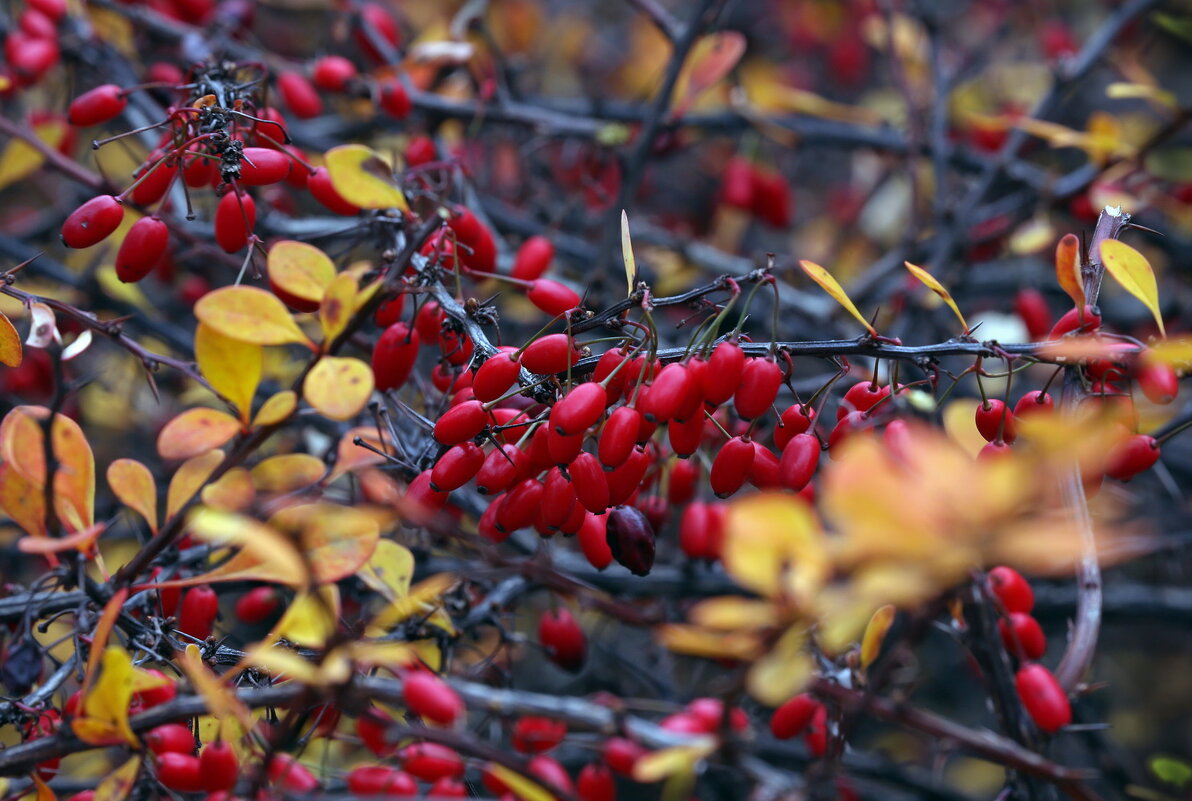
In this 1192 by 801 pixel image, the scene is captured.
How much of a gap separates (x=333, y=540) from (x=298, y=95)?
1226 millimetres

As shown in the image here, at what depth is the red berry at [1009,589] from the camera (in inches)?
48.0

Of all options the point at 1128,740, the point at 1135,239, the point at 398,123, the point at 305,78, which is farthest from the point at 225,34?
the point at 1128,740

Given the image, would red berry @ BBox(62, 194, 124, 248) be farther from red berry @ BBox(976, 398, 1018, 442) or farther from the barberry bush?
red berry @ BBox(976, 398, 1018, 442)

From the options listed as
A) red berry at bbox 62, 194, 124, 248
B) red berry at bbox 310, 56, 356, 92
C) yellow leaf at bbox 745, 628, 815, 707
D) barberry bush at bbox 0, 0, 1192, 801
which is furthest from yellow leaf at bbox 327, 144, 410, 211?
red berry at bbox 310, 56, 356, 92

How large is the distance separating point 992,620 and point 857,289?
117 cm

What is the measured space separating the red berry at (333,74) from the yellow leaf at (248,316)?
3.54ft

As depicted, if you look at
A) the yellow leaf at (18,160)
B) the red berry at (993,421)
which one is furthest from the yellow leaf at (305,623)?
the yellow leaf at (18,160)

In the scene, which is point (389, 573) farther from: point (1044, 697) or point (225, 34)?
point (225, 34)

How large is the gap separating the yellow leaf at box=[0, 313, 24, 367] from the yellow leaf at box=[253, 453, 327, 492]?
0.92 ft

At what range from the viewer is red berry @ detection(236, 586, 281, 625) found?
1.46 m

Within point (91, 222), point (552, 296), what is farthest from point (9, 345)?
point (552, 296)

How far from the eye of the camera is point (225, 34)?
202 cm

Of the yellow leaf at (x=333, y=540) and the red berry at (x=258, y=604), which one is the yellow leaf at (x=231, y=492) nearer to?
the yellow leaf at (x=333, y=540)

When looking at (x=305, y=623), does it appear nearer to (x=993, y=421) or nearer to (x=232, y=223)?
(x=232, y=223)
